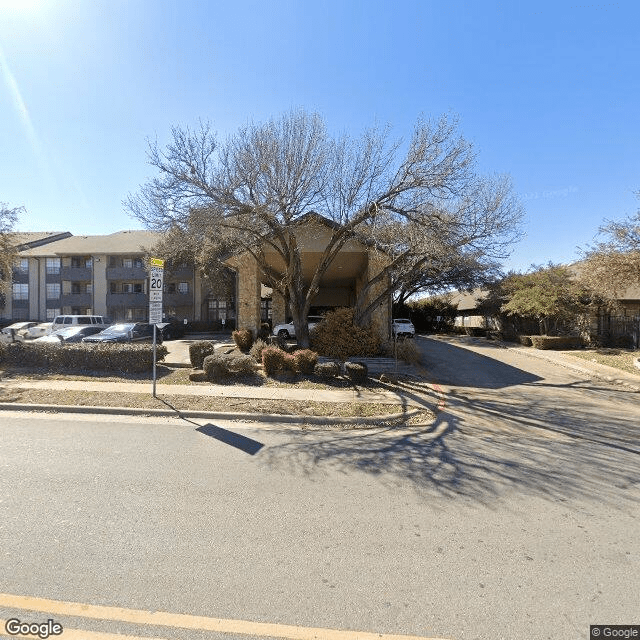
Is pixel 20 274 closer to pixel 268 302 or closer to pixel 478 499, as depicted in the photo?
pixel 268 302

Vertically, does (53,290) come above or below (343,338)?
above

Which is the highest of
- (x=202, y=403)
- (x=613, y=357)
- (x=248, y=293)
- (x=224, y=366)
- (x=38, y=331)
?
(x=248, y=293)

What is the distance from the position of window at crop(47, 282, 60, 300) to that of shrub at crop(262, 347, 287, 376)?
3670 cm

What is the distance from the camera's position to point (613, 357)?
1723 cm

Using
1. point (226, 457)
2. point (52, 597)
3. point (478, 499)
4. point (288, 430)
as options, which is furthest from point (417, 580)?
point (288, 430)

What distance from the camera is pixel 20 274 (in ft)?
125

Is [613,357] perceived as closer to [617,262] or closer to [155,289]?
[617,262]

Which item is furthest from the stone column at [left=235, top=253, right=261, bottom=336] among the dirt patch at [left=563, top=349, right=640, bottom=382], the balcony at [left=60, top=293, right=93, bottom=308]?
the balcony at [left=60, top=293, right=93, bottom=308]

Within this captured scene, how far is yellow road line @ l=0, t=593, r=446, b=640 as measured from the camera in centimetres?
229

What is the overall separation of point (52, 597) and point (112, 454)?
9.95ft

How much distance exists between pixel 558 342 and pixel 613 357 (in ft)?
13.1

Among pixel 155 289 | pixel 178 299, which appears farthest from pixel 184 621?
pixel 178 299

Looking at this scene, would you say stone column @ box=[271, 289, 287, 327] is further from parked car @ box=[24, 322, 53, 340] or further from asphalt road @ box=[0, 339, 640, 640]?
parked car @ box=[24, 322, 53, 340]

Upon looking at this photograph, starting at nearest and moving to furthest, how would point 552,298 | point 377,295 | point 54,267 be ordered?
1. point 377,295
2. point 552,298
3. point 54,267
